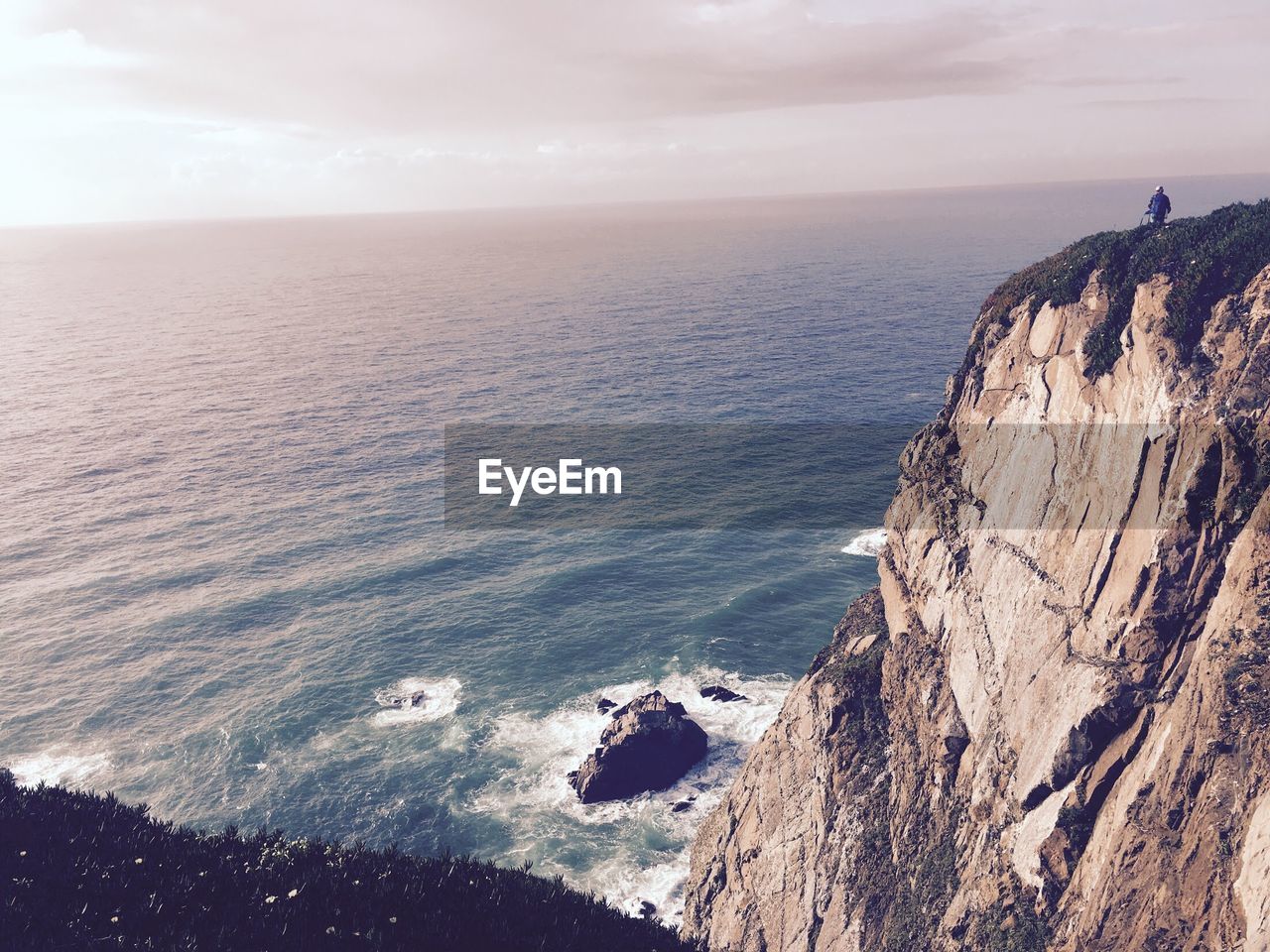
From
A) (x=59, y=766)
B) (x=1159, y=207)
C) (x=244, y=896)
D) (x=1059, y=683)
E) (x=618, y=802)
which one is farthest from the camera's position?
(x=59, y=766)

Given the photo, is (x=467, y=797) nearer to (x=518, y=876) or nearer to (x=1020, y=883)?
(x=518, y=876)

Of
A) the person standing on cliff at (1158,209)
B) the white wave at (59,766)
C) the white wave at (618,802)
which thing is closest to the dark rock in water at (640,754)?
the white wave at (618,802)

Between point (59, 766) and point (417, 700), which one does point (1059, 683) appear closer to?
point (417, 700)

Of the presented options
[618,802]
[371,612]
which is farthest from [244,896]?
[371,612]

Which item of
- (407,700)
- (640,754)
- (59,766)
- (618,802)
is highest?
(407,700)

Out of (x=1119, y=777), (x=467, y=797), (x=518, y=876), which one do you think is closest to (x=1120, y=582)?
(x=1119, y=777)
